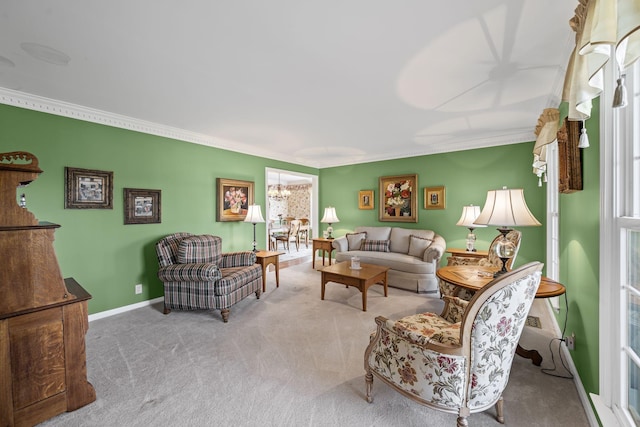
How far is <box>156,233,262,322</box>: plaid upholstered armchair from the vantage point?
9.73 ft

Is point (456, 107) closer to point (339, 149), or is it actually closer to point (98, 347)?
point (339, 149)

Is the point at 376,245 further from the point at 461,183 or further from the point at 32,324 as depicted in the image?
the point at 32,324

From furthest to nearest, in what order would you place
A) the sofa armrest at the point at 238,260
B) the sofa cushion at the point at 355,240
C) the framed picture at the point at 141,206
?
the sofa cushion at the point at 355,240 < the sofa armrest at the point at 238,260 < the framed picture at the point at 141,206

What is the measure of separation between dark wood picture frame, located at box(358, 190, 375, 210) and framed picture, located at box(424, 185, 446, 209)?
120 centimetres

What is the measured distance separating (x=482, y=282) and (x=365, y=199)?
152 inches

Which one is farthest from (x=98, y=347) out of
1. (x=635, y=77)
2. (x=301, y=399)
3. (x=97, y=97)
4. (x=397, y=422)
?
(x=635, y=77)

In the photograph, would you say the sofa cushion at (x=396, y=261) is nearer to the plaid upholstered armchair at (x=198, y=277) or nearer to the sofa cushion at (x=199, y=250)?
the plaid upholstered armchair at (x=198, y=277)

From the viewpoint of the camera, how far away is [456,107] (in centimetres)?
308

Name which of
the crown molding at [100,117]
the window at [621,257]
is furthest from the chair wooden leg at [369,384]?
the crown molding at [100,117]

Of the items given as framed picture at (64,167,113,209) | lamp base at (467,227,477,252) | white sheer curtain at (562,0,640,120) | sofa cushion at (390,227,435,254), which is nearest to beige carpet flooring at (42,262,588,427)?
framed picture at (64,167,113,209)

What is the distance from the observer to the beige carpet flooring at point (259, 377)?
160 centimetres

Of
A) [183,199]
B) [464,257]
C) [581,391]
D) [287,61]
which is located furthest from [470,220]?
[183,199]

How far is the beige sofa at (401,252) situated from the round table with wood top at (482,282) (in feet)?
4.74

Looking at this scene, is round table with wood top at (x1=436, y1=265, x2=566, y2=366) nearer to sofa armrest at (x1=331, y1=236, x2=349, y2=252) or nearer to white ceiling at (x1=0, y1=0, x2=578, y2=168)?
white ceiling at (x1=0, y1=0, x2=578, y2=168)
